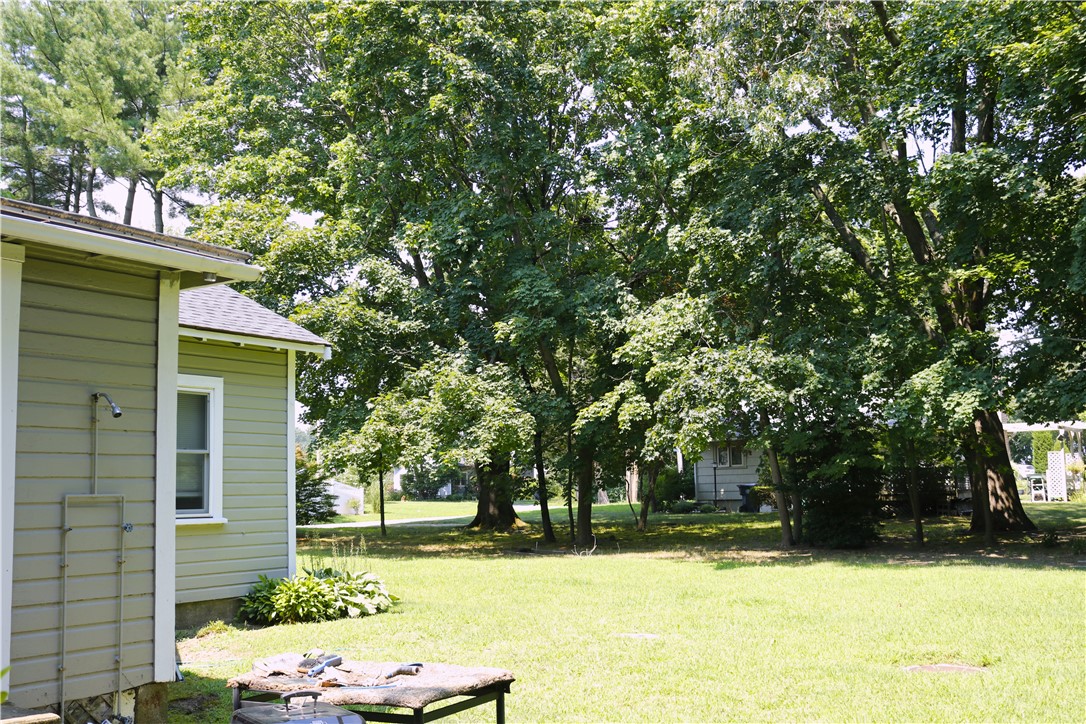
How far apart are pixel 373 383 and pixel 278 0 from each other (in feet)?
30.9

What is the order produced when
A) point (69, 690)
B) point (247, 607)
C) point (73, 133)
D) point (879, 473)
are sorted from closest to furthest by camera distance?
point (69, 690) → point (247, 607) → point (879, 473) → point (73, 133)

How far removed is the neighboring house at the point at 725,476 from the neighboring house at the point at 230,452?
25304mm

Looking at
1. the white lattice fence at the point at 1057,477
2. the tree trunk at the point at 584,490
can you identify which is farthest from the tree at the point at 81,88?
the white lattice fence at the point at 1057,477

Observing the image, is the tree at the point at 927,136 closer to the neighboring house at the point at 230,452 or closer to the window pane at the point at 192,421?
the neighboring house at the point at 230,452

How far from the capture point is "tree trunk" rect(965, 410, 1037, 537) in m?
17.4

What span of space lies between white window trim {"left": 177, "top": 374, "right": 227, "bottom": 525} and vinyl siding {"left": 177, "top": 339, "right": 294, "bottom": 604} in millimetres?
72

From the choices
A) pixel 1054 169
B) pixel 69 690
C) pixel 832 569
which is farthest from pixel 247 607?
pixel 1054 169

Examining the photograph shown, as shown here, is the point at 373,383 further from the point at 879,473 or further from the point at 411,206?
the point at 879,473

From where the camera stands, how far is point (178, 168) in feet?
69.0

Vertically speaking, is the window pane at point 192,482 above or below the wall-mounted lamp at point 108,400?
below

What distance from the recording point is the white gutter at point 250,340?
9094 mm

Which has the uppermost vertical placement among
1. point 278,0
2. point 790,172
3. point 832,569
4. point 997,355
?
point 278,0

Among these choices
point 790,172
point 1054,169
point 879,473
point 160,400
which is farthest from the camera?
point 879,473

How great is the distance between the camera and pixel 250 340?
381 inches
